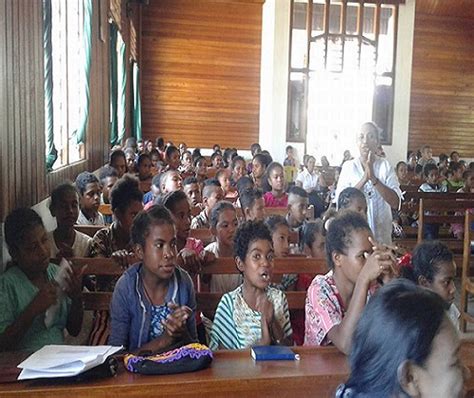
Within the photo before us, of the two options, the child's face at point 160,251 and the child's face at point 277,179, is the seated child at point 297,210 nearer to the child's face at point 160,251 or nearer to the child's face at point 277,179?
the child's face at point 277,179

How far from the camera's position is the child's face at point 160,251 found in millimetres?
1997

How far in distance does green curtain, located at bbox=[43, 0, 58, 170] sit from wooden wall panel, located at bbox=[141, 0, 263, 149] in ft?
31.0

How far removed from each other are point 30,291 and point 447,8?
522 inches

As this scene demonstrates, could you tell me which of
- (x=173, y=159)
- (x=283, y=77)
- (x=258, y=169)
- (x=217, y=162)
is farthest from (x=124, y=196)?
(x=283, y=77)

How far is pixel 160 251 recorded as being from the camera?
2041 millimetres

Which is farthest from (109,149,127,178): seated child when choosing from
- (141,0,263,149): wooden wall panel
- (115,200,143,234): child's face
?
(141,0,263,149): wooden wall panel

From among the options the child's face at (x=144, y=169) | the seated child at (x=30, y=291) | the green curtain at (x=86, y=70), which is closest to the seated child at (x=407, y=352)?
the seated child at (x=30, y=291)

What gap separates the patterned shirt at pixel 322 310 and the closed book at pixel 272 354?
29cm

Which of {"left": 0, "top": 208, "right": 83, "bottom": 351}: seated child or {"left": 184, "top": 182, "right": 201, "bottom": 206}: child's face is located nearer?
{"left": 0, "top": 208, "right": 83, "bottom": 351}: seated child

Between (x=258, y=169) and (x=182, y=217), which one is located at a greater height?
(x=258, y=169)

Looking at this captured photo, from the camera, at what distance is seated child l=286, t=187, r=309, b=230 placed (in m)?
4.03

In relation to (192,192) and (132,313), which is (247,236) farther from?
(192,192)

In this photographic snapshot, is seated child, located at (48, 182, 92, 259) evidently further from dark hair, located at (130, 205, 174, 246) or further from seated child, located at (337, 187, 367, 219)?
seated child, located at (337, 187, 367, 219)

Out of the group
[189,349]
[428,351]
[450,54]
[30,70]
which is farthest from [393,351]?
[450,54]
